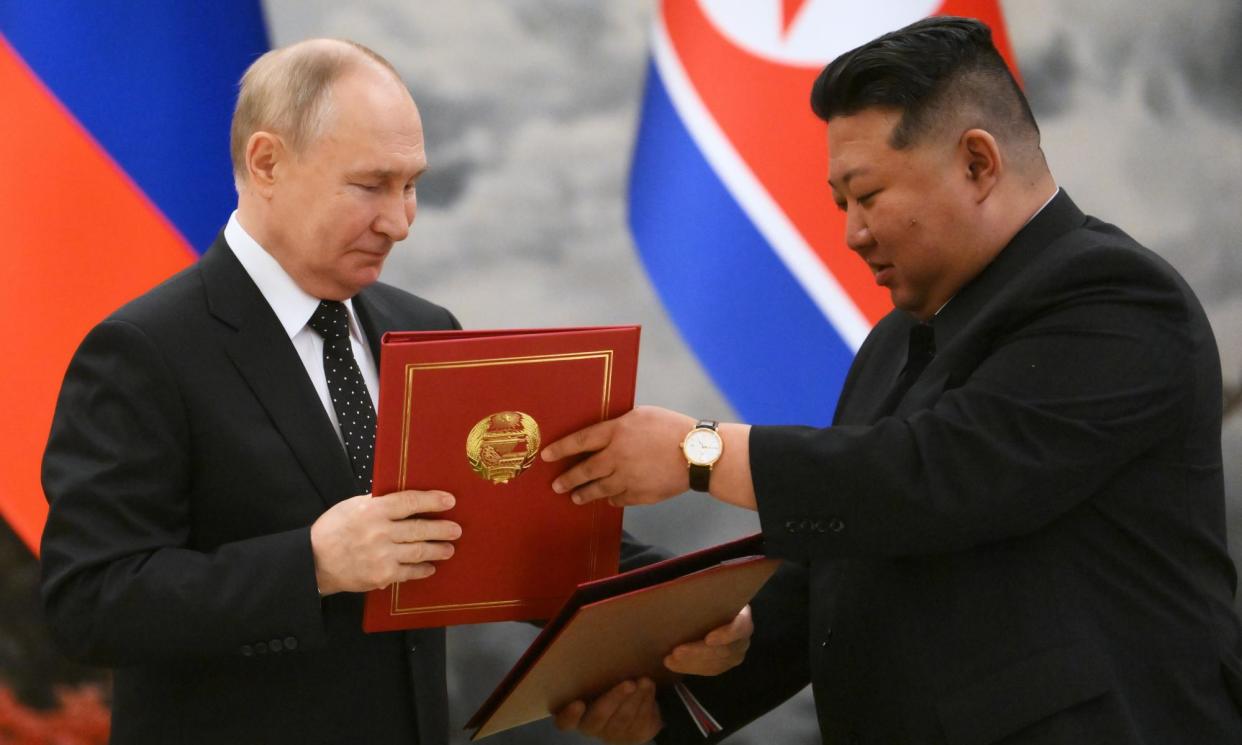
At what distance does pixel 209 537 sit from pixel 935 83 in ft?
3.97

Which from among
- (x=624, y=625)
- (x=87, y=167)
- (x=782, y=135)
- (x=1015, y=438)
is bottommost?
(x=624, y=625)

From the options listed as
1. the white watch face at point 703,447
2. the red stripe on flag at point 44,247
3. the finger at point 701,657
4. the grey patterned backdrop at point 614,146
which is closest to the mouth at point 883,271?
the white watch face at point 703,447

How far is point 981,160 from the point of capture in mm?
1793

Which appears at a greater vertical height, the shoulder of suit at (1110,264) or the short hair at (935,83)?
the short hair at (935,83)

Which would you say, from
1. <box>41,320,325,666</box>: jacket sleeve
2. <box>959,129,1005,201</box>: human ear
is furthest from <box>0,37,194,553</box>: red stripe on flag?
<box>959,129,1005,201</box>: human ear

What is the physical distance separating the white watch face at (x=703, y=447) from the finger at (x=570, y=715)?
58 cm

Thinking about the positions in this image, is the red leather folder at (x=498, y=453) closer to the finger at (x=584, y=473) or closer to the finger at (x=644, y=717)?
the finger at (x=584, y=473)

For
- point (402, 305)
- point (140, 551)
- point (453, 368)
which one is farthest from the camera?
point (402, 305)

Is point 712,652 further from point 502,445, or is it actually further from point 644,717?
point 502,445

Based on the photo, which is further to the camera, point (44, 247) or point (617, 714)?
point (44, 247)

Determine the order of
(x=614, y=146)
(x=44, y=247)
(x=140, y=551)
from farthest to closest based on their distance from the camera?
(x=614, y=146), (x=44, y=247), (x=140, y=551)

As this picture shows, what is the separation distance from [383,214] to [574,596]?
27.3 inches

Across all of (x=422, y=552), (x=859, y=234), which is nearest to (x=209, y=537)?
(x=422, y=552)

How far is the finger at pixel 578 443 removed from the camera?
1.67m
